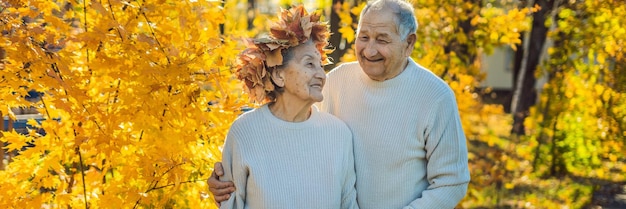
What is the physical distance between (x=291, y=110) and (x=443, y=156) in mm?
555

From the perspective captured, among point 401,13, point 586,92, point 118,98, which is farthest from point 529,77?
point 401,13

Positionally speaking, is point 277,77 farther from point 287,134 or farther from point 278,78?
point 287,134

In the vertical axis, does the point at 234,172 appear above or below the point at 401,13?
A: below

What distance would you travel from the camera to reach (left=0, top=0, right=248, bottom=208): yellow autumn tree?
3803 millimetres

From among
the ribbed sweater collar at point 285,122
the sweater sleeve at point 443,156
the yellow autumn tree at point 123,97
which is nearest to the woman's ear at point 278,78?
the ribbed sweater collar at point 285,122

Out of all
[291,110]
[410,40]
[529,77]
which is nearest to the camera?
[291,110]

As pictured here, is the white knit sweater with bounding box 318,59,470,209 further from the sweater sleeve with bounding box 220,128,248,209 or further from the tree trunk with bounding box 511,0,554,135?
the tree trunk with bounding box 511,0,554,135

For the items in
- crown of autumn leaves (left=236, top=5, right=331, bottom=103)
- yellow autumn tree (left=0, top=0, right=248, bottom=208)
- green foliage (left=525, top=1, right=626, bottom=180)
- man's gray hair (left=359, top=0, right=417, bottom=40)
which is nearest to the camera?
crown of autumn leaves (left=236, top=5, right=331, bottom=103)

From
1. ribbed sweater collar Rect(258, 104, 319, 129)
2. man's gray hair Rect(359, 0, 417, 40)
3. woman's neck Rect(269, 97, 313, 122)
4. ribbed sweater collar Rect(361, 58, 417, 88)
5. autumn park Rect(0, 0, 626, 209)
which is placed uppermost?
man's gray hair Rect(359, 0, 417, 40)

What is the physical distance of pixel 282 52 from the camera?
313 cm

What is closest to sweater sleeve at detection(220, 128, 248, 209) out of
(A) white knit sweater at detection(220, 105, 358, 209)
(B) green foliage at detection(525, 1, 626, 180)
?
(A) white knit sweater at detection(220, 105, 358, 209)

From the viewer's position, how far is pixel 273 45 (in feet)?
10.1

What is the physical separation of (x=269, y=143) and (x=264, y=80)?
0.21 m

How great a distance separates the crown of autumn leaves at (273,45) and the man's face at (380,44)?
0.14 m
